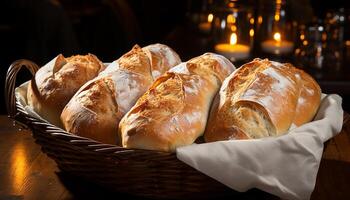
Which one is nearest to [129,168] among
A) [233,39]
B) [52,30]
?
[233,39]

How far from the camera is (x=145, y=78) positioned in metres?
1.36

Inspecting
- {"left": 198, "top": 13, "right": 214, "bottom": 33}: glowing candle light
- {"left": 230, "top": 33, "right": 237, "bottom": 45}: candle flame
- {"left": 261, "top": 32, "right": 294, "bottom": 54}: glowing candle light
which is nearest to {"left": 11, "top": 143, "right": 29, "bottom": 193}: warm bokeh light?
{"left": 230, "top": 33, "right": 237, "bottom": 45}: candle flame

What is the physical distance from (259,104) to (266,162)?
0.12m

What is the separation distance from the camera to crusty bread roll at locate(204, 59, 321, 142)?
3.83 ft

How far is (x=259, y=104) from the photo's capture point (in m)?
1.18

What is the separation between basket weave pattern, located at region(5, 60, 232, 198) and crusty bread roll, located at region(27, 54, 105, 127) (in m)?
0.14

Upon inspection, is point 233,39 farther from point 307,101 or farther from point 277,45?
point 307,101

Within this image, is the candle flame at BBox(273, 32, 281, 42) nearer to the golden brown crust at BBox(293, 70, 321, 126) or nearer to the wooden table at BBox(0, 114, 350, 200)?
the wooden table at BBox(0, 114, 350, 200)

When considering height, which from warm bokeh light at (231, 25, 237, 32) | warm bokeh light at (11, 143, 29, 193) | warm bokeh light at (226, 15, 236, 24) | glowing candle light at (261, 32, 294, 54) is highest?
warm bokeh light at (11, 143, 29, 193)

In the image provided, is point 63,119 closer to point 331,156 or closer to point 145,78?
point 145,78

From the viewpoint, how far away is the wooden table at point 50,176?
1.19m

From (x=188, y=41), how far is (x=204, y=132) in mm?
1879

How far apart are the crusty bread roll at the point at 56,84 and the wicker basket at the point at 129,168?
0.14m

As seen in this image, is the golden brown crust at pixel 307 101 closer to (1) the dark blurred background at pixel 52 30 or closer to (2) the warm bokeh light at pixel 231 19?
(2) the warm bokeh light at pixel 231 19
